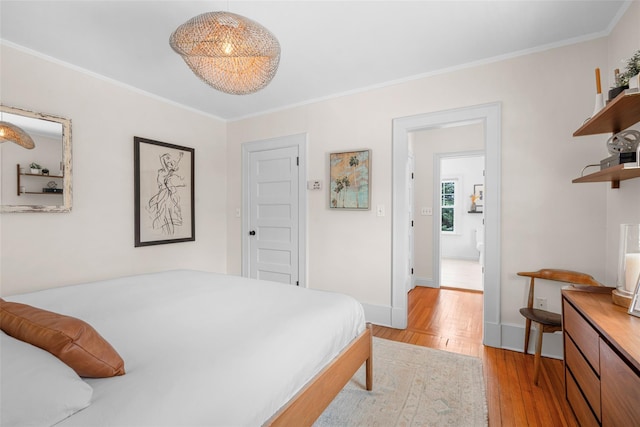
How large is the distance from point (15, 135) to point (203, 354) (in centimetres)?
258

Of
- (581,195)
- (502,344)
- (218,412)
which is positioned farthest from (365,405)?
(581,195)

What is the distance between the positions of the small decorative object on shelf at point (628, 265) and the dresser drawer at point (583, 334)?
0.64 feet

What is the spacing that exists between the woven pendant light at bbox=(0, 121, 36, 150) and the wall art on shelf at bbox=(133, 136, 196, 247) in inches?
33.4

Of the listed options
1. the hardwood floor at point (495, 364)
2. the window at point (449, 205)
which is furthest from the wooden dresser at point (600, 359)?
the window at point (449, 205)

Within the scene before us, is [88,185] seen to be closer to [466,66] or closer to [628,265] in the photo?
[466,66]

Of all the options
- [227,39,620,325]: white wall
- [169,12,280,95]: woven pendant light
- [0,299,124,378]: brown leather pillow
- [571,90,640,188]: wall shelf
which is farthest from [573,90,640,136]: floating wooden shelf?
[0,299,124,378]: brown leather pillow

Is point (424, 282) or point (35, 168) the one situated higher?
point (35, 168)

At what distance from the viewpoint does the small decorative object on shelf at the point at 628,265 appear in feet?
4.41

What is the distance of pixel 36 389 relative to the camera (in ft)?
2.38

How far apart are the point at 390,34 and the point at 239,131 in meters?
2.54

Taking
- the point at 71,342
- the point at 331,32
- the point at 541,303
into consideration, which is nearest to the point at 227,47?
the point at 331,32

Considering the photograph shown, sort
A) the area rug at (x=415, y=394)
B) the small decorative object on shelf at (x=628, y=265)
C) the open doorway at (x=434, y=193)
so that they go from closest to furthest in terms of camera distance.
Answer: the small decorative object on shelf at (x=628, y=265) → the area rug at (x=415, y=394) → the open doorway at (x=434, y=193)

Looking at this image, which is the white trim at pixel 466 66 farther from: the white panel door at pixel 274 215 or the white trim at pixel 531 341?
the white trim at pixel 531 341

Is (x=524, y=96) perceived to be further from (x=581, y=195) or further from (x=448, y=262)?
(x=448, y=262)
